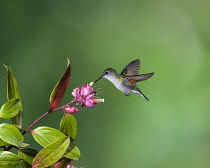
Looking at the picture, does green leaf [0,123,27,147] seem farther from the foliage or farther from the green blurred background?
the green blurred background

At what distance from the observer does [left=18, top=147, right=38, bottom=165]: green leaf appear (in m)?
0.67

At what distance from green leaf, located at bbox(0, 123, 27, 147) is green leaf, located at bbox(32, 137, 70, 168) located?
0.04 meters

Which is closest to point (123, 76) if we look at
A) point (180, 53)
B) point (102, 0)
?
point (180, 53)

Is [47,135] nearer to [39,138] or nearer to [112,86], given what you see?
[39,138]

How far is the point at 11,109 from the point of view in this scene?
65 centimetres

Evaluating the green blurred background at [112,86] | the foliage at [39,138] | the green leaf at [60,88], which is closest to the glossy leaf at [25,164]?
the foliage at [39,138]

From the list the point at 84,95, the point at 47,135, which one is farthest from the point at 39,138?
the point at 84,95

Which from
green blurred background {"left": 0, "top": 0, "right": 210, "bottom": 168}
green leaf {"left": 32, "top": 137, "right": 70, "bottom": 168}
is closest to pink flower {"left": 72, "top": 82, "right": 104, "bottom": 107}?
green leaf {"left": 32, "top": 137, "right": 70, "bottom": 168}

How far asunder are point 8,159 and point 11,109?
8 cm

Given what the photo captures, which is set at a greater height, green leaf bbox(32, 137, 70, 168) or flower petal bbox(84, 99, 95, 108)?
flower petal bbox(84, 99, 95, 108)

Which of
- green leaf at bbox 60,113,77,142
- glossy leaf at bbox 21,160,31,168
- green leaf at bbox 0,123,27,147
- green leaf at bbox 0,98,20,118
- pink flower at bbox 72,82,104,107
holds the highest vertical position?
pink flower at bbox 72,82,104,107

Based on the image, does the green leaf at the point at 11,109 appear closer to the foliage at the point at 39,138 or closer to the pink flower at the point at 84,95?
the foliage at the point at 39,138

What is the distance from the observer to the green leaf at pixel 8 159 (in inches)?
24.5

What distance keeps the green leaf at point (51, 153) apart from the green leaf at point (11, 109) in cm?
8
